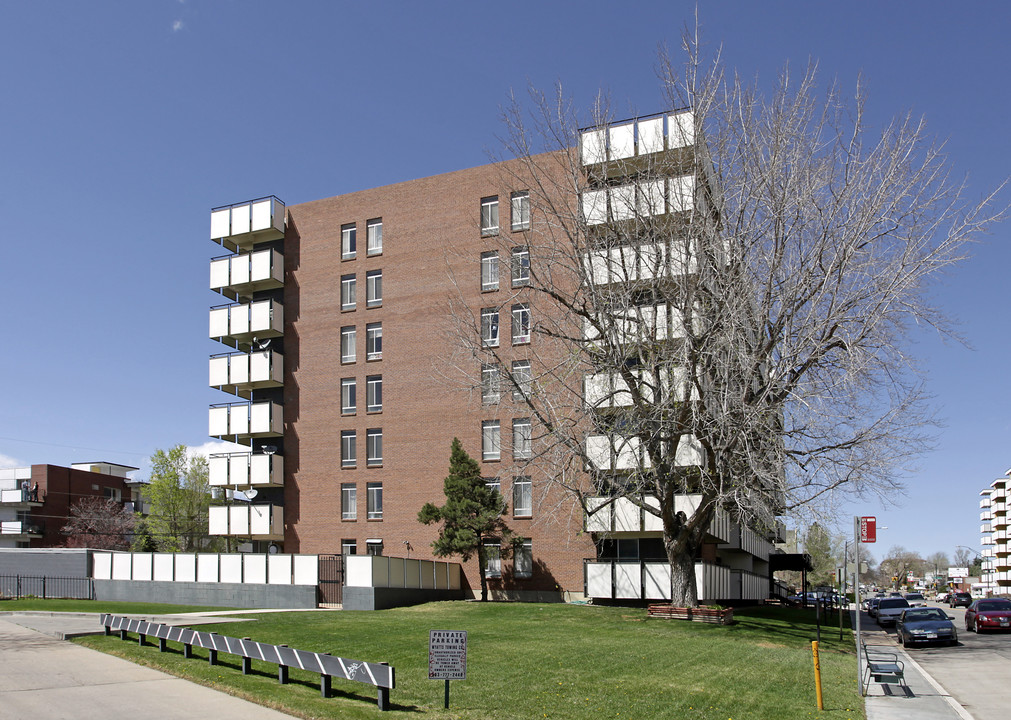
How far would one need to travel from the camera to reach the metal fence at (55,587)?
3781 centimetres

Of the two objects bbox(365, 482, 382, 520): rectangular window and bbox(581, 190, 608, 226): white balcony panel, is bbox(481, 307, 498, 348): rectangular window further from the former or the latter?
bbox(581, 190, 608, 226): white balcony panel

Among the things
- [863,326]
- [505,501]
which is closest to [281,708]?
[863,326]

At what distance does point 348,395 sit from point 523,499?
10787 millimetres

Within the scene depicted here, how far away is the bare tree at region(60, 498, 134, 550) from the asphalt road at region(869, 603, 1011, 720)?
66900mm

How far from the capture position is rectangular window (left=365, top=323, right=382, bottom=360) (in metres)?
43.1

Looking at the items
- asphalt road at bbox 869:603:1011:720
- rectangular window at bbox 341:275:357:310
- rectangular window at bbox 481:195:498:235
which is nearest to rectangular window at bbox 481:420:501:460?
rectangular window at bbox 481:195:498:235

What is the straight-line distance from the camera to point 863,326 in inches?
960

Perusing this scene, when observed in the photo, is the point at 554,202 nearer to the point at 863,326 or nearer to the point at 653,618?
the point at 863,326

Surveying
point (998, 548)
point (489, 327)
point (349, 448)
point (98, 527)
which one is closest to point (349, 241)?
point (489, 327)

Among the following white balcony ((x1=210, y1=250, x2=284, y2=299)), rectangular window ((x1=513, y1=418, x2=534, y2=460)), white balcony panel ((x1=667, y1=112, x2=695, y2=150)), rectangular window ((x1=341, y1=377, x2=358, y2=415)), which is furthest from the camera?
white balcony ((x1=210, y1=250, x2=284, y2=299))

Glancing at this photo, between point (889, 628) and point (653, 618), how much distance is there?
73.9 ft

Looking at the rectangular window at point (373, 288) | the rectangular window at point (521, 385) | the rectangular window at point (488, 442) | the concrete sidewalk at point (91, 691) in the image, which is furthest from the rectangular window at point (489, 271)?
the concrete sidewalk at point (91, 691)

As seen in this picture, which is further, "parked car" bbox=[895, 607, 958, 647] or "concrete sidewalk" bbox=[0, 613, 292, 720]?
"parked car" bbox=[895, 607, 958, 647]

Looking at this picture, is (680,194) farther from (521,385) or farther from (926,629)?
(926,629)
